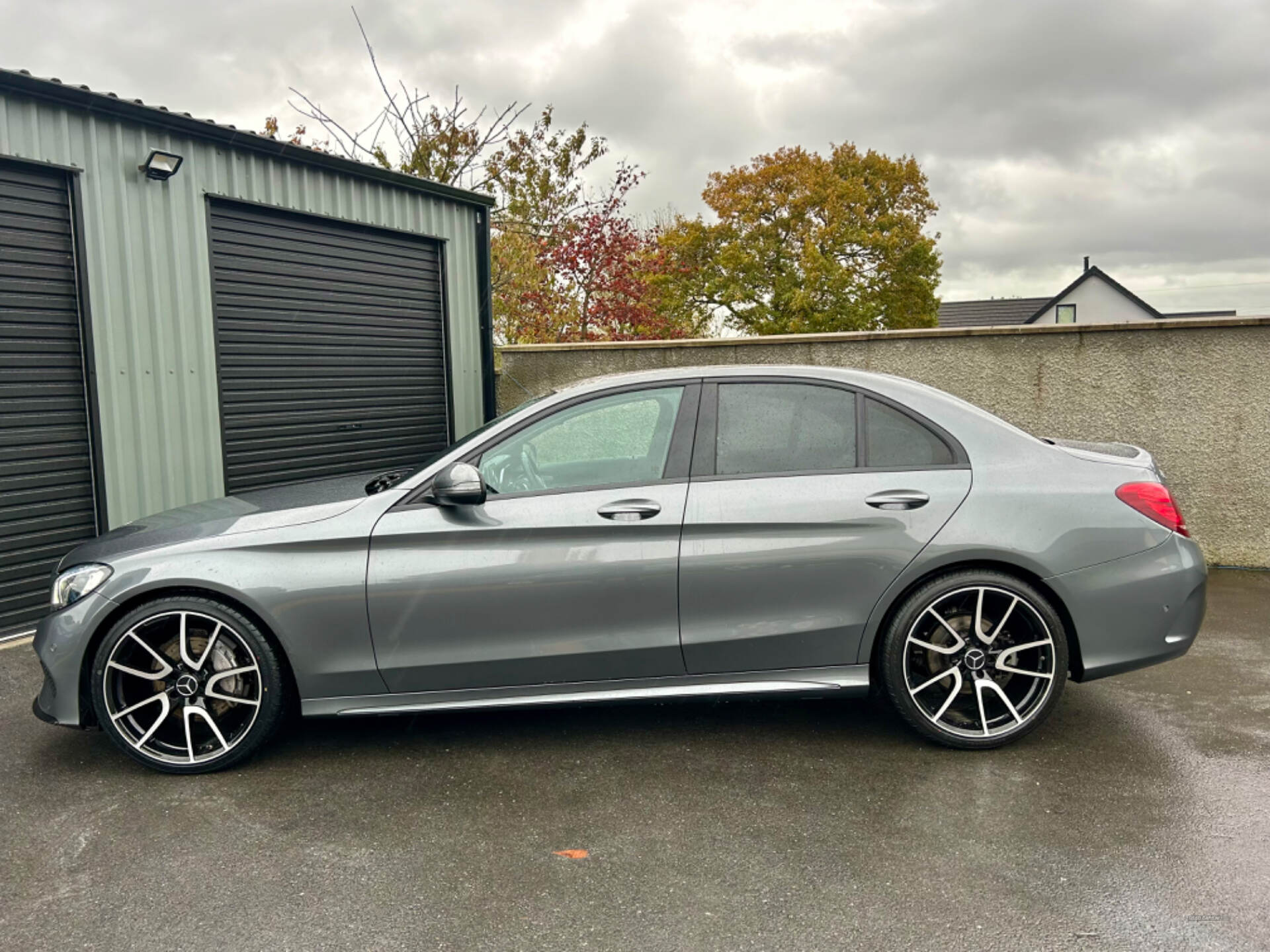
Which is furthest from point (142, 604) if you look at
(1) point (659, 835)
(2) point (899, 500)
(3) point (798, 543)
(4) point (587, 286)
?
(4) point (587, 286)

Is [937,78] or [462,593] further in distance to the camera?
[937,78]

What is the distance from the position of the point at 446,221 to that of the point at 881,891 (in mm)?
7841

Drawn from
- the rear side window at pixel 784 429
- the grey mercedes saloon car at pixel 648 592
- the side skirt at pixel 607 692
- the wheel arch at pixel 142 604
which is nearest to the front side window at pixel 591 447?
the grey mercedes saloon car at pixel 648 592

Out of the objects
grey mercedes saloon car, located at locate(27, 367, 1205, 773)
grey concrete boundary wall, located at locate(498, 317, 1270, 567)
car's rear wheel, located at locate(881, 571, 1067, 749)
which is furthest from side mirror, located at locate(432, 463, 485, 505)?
grey concrete boundary wall, located at locate(498, 317, 1270, 567)

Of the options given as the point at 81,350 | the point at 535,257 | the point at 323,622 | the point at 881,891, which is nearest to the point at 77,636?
the point at 323,622

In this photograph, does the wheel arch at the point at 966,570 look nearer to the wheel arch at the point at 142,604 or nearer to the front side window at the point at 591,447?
the front side window at the point at 591,447

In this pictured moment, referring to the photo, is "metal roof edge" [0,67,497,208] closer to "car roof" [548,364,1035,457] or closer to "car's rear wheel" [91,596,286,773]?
"car's rear wheel" [91,596,286,773]

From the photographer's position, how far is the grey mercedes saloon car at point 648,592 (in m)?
3.30

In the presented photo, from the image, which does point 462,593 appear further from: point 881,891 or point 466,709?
point 881,891

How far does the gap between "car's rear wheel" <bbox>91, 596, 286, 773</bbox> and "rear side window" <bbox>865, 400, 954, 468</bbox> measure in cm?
243

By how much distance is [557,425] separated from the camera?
11.7 ft

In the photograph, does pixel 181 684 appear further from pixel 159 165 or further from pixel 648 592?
pixel 159 165

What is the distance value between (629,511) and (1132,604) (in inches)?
76.3

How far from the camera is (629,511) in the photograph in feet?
11.0
